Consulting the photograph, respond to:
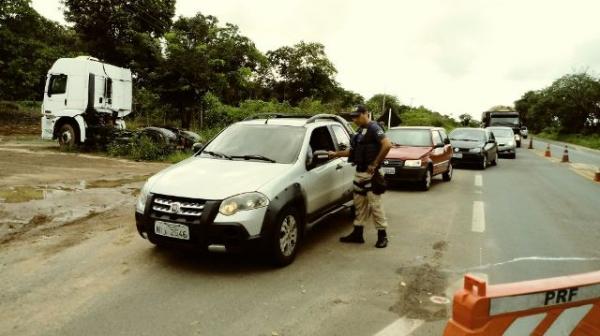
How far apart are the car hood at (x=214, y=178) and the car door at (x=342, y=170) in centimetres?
144

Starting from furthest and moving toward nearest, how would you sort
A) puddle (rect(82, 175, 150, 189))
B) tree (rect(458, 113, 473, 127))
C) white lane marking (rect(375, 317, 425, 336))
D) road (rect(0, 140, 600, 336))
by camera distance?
tree (rect(458, 113, 473, 127)) → puddle (rect(82, 175, 150, 189)) → road (rect(0, 140, 600, 336)) → white lane marking (rect(375, 317, 425, 336))

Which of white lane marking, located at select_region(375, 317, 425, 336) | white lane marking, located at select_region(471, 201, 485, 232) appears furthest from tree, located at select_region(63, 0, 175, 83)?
white lane marking, located at select_region(375, 317, 425, 336)

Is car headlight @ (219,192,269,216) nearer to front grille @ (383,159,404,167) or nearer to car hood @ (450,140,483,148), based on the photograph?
front grille @ (383,159,404,167)

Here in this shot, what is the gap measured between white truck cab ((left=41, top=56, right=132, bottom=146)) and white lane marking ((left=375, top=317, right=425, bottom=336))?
1644 centimetres

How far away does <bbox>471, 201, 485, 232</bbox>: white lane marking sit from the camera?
24.7ft

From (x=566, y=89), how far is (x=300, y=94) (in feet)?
137

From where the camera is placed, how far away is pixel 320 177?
6312 mm

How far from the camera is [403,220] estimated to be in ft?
26.6

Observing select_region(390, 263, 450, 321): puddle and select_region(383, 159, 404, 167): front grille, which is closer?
select_region(390, 263, 450, 321): puddle

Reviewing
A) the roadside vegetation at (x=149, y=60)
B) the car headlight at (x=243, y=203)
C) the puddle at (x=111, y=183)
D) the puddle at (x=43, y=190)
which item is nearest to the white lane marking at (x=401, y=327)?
the car headlight at (x=243, y=203)

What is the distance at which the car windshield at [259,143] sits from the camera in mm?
6051

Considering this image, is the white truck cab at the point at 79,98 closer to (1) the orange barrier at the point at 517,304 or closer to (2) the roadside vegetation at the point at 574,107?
(1) the orange barrier at the point at 517,304

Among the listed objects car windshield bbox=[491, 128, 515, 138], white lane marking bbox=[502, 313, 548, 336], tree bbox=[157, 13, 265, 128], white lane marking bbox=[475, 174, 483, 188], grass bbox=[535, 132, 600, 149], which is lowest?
white lane marking bbox=[475, 174, 483, 188]

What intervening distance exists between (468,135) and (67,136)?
15.6m
